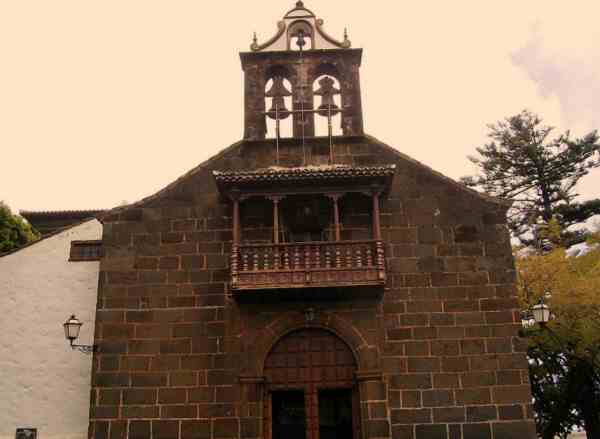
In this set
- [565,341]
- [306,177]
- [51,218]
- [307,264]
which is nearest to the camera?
[307,264]

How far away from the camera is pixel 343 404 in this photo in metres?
14.3

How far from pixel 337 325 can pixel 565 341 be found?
915 cm

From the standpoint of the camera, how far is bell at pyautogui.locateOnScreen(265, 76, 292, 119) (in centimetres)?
1667

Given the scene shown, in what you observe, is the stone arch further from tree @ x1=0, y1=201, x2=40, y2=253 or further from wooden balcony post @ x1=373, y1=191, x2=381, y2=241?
tree @ x1=0, y1=201, x2=40, y2=253

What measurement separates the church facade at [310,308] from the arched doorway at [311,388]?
0.10 feet

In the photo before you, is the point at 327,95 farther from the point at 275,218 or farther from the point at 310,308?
the point at 310,308

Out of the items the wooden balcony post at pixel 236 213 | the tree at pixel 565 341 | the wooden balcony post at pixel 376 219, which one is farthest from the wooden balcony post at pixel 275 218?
the tree at pixel 565 341

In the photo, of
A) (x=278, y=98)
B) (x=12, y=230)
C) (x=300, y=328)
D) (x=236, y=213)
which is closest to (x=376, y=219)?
(x=300, y=328)

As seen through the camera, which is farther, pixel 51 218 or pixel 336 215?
pixel 51 218

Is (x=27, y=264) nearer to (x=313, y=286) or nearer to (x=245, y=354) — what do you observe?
(x=245, y=354)

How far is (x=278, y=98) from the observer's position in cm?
1694

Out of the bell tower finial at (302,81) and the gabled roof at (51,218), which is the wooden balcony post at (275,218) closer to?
the bell tower finial at (302,81)

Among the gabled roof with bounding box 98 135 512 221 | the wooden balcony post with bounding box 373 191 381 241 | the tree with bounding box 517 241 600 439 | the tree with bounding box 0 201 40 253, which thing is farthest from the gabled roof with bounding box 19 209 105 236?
the tree with bounding box 517 241 600 439

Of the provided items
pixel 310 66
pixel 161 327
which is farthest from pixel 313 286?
pixel 310 66
